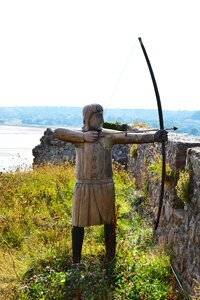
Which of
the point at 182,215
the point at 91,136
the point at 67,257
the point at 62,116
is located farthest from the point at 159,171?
the point at 62,116

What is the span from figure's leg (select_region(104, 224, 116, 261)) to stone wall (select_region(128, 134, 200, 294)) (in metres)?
0.67

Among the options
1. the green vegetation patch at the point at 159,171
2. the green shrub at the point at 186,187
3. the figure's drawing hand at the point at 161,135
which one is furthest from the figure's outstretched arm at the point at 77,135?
the green shrub at the point at 186,187

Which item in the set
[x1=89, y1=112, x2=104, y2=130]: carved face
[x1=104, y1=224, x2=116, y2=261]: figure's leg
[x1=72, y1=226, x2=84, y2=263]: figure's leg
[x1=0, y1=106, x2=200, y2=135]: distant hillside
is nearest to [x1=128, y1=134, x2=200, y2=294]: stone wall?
[x1=104, y1=224, x2=116, y2=261]: figure's leg

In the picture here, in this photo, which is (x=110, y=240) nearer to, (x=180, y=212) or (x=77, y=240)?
(x=77, y=240)

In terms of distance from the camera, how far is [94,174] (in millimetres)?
5629

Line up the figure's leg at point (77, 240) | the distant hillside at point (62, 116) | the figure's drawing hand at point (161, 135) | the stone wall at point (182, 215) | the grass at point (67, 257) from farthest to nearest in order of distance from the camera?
the distant hillside at point (62, 116)
the figure's leg at point (77, 240)
the grass at point (67, 257)
the figure's drawing hand at point (161, 135)
the stone wall at point (182, 215)

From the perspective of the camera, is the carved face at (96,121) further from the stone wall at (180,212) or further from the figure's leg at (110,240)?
the figure's leg at (110,240)

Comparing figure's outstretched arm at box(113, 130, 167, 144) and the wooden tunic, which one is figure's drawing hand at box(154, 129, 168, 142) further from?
the wooden tunic

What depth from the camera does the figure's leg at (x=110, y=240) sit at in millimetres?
5867

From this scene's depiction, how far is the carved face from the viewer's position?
5.65 meters

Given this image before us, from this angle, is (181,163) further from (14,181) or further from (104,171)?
(14,181)

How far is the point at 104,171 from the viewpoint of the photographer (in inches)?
223

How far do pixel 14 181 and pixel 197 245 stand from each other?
662cm

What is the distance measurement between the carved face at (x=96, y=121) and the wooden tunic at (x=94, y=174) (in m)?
0.10
